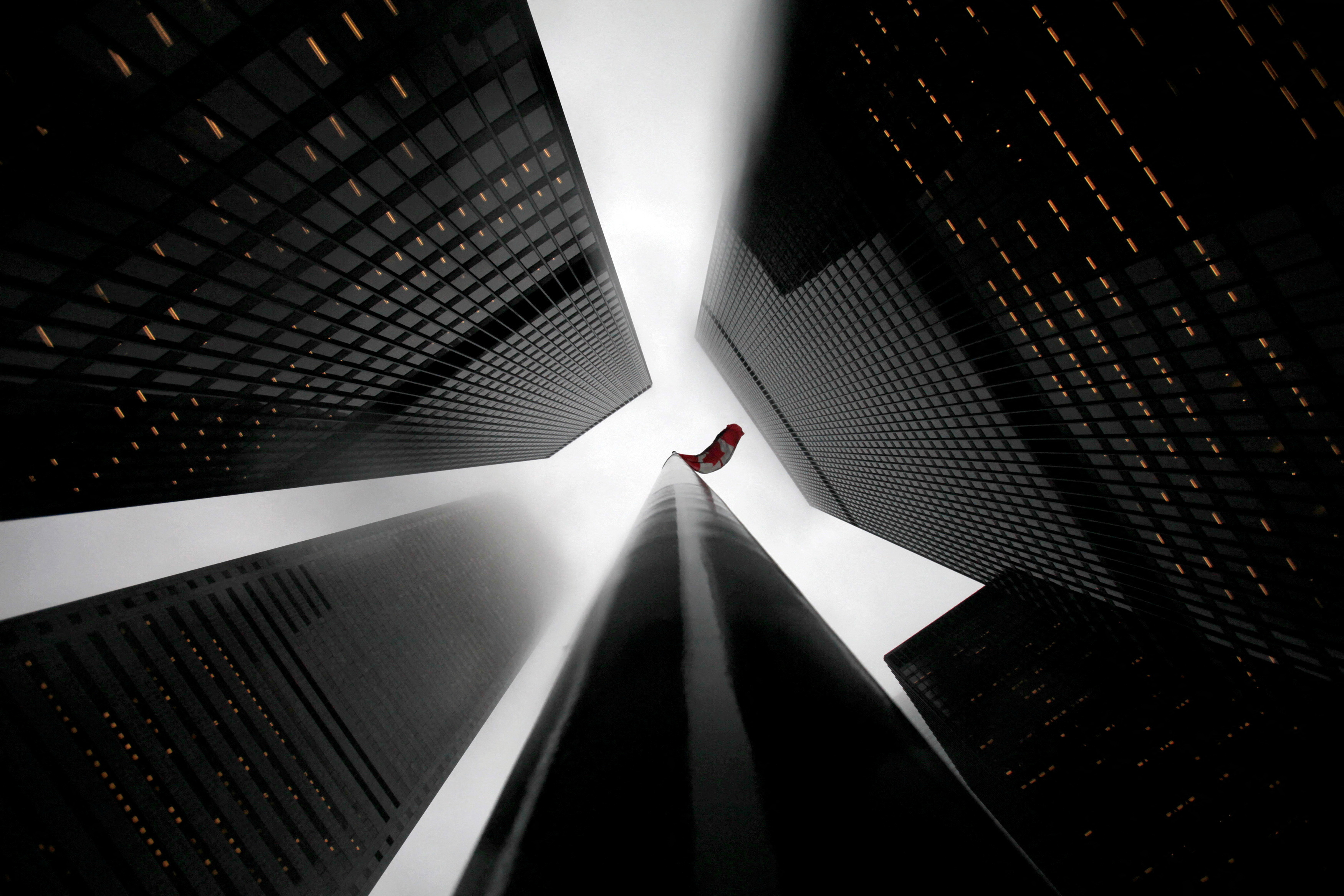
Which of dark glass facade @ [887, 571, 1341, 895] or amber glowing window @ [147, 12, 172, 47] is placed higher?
amber glowing window @ [147, 12, 172, 47]

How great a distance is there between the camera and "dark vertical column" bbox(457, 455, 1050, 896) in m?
1.74

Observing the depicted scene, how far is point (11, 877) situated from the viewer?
48000 mm

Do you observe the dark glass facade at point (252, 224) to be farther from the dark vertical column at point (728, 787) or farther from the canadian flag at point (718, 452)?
the dark vertical column at point (728, 787)

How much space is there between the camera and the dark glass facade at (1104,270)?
24.0 metres

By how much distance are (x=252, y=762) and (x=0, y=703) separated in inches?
1039

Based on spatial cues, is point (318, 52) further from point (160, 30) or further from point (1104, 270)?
point (1104, 270)

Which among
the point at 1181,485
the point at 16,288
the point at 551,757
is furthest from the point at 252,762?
the point at 1181,485

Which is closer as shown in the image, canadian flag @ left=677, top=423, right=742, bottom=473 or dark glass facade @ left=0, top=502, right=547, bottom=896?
canadian flag @ left=677, top=423, right=742, bottom=473

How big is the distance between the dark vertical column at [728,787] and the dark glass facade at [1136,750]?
222ft

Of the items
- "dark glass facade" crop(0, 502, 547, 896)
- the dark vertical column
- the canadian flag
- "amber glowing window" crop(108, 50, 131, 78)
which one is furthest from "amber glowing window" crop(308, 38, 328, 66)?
"dark glass facade" crop(0, 502, 547, 896)

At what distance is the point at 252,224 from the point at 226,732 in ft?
257

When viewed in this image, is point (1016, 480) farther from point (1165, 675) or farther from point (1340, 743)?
point (1165, 675)

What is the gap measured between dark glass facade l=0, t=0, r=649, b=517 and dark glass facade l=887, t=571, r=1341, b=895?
73782mm

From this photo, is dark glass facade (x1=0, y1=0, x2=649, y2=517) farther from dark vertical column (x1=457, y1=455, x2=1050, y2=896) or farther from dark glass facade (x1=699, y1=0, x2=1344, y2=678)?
dark glass facade (x1=699, y1=0, x2=1344, y2=678)
